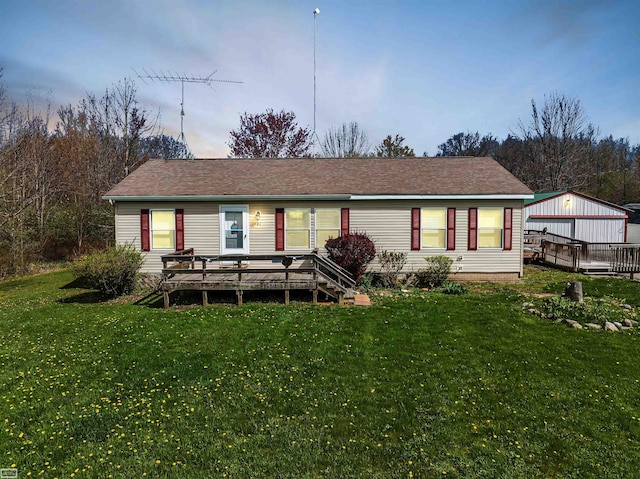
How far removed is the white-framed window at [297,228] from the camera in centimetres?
1263

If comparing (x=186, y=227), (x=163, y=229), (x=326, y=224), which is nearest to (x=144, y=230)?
(x=163, y=229)

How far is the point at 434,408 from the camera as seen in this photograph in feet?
14.9

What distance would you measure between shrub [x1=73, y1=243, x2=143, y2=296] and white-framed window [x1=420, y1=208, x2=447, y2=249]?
10232mm

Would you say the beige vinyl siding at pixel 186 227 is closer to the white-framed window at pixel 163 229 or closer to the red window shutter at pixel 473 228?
the white-framed window at pixel 163 229

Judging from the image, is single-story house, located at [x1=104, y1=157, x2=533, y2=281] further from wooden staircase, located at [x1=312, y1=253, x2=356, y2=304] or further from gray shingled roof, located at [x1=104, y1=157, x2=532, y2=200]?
wooden staircase, located at [x1=312, y1=253, x2=356, y2=304]

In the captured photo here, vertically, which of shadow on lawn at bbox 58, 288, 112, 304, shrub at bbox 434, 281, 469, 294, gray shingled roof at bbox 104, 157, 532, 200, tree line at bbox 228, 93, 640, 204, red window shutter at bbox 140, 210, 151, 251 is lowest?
shadow on lawn at bbox 58, 288, 112, 304

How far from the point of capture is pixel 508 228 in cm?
1259

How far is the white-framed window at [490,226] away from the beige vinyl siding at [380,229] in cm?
24

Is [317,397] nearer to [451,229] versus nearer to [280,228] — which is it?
[280,228]

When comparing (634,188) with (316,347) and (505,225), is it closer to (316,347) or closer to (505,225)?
(505,225)

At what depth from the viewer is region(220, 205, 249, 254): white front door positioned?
1252 centimetres

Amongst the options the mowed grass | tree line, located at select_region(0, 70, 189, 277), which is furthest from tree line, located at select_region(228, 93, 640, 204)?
the mowed grass

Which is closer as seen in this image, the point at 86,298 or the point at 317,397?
the point at 317,397

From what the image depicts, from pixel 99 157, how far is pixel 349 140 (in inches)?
860
